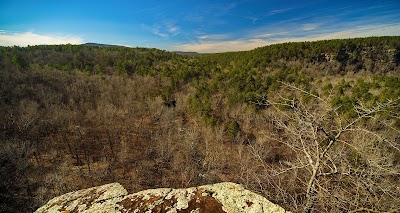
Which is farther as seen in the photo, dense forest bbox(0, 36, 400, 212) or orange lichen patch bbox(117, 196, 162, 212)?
dense forest bbox(0, 36, 400, 212)

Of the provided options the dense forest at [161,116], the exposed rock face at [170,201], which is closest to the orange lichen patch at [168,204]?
the exposed rock face at [170,201]

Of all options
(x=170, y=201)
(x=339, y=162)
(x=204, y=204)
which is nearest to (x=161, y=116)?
(x=339, y=162)

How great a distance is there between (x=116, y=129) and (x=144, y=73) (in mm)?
22484

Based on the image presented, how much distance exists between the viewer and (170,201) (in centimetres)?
273

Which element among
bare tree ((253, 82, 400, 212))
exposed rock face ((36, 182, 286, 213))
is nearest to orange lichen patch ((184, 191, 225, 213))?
exposed rock face ((36, 182, 286, 213))

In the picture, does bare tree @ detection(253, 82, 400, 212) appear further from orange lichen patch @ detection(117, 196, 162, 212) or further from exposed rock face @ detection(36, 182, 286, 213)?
orange lichen patch @ detection(117, 196, 162, 212)

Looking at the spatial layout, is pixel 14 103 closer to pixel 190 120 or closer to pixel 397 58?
pixel 190 120

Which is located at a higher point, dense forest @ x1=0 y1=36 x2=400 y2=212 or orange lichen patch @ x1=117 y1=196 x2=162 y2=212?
orange lichen patch @ x1=117 y1=196 x2=162 y2=212

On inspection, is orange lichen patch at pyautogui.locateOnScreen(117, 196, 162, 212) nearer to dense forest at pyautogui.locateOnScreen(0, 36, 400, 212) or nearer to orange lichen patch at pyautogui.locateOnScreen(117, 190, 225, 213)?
orange lichen patch at pyautogui.locateOnScreen(117, 190, 225, 213)

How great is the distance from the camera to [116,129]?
35125 mm

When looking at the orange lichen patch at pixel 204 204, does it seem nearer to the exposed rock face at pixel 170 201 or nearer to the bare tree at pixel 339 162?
the exposed rock face at pixel 170 201

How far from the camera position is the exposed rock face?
8.59 feet

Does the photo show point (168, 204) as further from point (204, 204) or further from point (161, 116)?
point (161, 116)

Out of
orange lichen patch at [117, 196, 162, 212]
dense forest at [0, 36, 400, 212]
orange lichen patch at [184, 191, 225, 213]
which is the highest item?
orange lichen patch at [117, 196, 162, 212]
